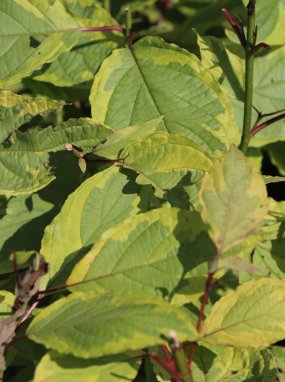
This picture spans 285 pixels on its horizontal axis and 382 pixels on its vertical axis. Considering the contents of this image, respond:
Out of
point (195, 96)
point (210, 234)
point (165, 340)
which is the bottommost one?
point (165, 340)

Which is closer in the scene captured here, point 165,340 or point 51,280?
point 165,340

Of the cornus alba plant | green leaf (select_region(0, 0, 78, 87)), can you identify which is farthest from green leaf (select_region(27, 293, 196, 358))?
green leaf (select_region(0, 0, 78, 87))

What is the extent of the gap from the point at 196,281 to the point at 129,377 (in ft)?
0.63

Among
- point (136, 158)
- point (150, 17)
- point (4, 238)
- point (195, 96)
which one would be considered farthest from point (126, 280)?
point (150, 17)

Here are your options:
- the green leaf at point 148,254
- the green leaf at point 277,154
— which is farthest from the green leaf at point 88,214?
the green leaf at point 277,154

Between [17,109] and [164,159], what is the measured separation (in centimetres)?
34

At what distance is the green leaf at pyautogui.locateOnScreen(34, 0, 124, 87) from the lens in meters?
1.62

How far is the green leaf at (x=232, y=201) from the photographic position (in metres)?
0.97

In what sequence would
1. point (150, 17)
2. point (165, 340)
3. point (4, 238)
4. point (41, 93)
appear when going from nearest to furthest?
point (165, 340)
point (4, 238)
point (41, 93)
point (150, 17)

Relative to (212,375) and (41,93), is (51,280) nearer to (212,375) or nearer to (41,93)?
(212,375)

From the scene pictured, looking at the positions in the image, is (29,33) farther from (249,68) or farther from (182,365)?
(182,365)

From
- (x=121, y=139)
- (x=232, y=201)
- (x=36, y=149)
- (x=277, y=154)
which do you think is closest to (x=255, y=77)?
(x=277, y=154)

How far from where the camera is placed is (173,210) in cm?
108

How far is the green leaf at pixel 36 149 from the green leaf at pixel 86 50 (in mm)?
337
